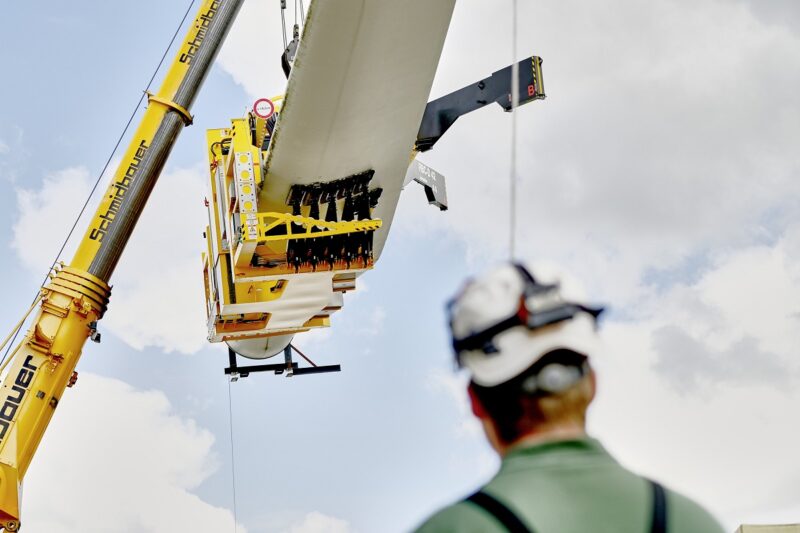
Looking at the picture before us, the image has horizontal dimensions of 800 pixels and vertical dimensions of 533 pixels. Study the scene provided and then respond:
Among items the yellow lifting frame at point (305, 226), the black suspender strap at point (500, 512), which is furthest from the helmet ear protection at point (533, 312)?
the yellow lifting frame at point (305, 226)

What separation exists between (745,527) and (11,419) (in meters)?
10.3

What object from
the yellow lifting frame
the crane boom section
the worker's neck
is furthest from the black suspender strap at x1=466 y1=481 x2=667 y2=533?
the crane boom section

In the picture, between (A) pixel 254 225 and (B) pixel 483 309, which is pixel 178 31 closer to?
(A) pixel 254 225

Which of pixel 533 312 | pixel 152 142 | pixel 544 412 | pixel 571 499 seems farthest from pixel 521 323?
pixel 152 142

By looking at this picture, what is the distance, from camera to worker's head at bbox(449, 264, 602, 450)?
1.92 metres

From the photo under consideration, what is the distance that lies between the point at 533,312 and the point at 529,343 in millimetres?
64

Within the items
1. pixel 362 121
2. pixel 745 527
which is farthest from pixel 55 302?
pixel 745 527

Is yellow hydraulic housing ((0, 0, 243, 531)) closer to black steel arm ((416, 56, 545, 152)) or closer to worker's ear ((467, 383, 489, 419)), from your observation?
black steel arm ((416, 56, 545, 152))

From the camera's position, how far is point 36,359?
13734 millimetres

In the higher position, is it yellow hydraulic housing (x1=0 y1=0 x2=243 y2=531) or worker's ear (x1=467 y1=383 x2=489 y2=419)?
yellow hydraulic housing (x1=0 y1=0 x2=243 y2=531)

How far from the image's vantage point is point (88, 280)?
14336 millimetres

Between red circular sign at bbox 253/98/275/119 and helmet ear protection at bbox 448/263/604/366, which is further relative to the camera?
red circular sign at bbox 253/98/275/119

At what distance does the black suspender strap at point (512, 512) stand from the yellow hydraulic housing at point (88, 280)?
41.4 ft

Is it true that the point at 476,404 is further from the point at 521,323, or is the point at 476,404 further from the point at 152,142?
the point at 152,142
